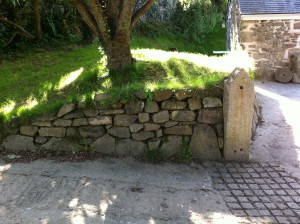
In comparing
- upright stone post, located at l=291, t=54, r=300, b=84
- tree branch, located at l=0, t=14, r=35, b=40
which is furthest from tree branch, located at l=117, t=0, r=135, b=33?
upright stone post, located at l=291, t=54, r=300, b=84

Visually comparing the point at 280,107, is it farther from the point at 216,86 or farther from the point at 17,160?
the point at 17,160

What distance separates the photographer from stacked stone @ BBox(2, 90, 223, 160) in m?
5.30

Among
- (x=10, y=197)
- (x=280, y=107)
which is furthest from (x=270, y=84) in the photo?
(x=10, y=197)

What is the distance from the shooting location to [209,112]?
5.34 meters

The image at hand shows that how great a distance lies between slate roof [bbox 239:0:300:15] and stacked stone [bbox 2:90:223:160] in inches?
341

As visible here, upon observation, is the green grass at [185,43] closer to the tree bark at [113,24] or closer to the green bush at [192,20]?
the green bush at [192,20]

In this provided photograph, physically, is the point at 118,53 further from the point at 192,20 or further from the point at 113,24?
the point at 192,20

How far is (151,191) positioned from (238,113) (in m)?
1.84

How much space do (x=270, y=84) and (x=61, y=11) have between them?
825cm

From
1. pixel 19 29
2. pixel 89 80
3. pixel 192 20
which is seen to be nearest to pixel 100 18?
pixel 89 80

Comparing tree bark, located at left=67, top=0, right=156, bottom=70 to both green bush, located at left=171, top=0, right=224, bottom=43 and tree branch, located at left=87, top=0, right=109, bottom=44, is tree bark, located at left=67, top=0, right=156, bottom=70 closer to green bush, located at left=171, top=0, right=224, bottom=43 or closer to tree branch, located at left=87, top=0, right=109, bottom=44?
tree branch, located at left=87, top=0, right=109, bottom=44

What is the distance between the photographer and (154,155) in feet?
17.7

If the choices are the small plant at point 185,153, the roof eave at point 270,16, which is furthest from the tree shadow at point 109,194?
the roof eave at point 270,16

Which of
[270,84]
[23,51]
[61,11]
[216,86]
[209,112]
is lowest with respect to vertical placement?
[270,84]
